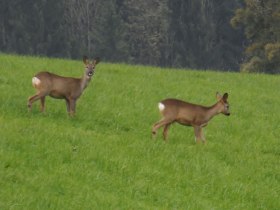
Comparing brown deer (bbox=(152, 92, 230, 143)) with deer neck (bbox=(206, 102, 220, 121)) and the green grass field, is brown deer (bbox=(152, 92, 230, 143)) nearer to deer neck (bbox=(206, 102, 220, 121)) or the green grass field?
deer neck (bbox=(206, 102, 220, 121))

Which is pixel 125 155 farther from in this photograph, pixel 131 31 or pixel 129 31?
pixel 129 31

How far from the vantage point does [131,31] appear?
279ft

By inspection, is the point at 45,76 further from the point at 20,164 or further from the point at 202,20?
the point at 202,20

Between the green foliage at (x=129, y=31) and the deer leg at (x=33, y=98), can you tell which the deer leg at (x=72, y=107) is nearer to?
the deer leg at (x=33, y=98)

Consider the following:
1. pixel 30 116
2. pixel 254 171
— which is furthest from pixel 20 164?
pixel 254 171

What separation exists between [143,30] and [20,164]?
72.8 metres

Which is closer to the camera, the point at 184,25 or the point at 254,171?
the point at 254,171

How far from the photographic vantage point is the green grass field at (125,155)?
11492 mm

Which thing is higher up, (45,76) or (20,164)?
(45,76)

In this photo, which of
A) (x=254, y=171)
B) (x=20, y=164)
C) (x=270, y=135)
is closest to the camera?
(x=20, y=164)

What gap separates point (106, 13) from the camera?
7988cm

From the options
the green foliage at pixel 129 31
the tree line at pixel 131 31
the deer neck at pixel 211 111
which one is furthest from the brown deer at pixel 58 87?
the green foliage at pixel 129 31

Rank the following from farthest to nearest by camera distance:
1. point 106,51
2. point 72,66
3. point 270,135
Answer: point 106,51 < point 72,66 < point 270,135

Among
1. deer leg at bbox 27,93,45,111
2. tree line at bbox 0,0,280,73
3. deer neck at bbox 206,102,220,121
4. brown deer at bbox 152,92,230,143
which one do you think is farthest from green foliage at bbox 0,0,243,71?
brown deer at bbox 152,92,230,143
